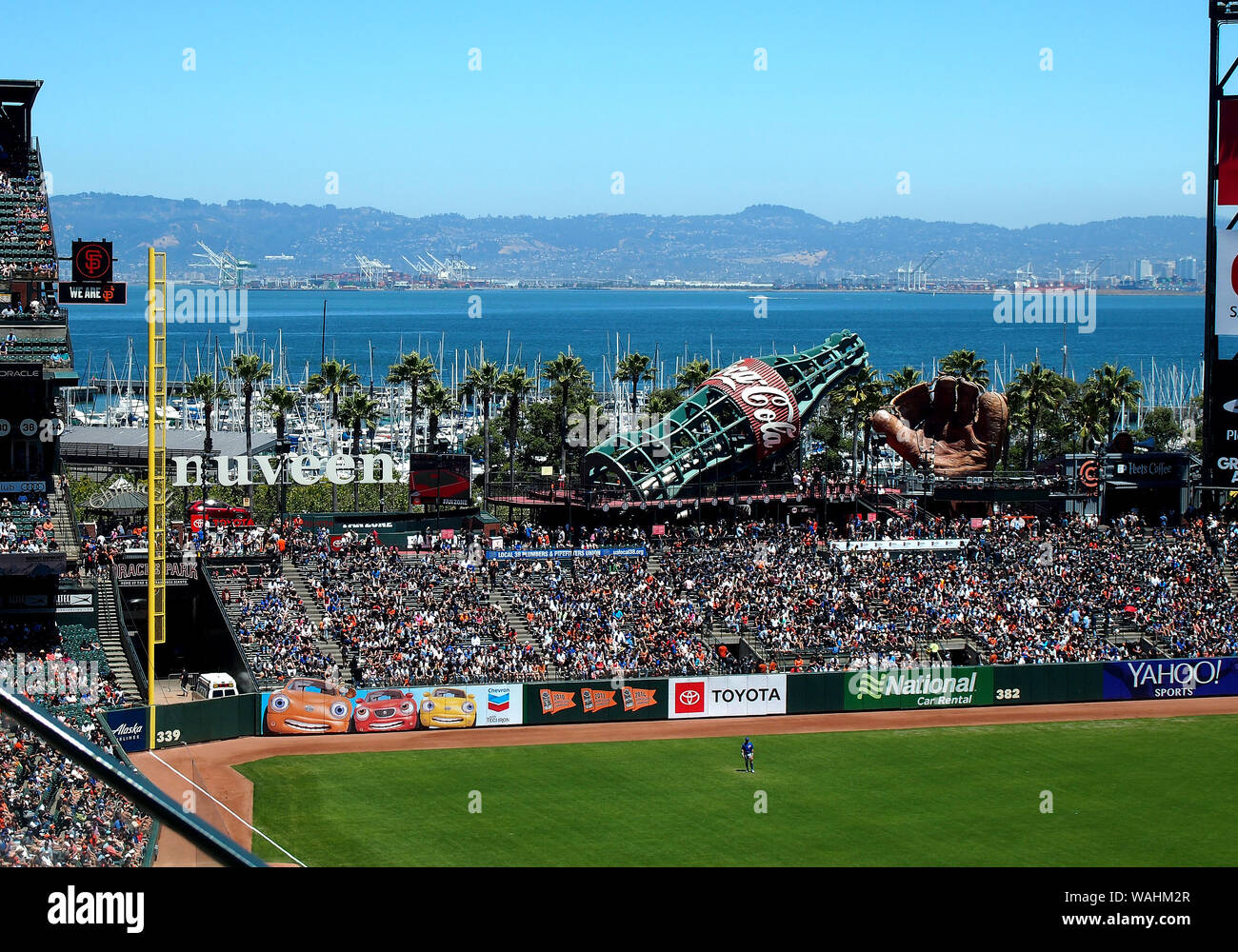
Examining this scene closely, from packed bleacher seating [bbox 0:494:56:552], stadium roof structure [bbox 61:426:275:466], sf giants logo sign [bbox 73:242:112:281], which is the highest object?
sf giants logo sign [bbox 73:242:112:281]

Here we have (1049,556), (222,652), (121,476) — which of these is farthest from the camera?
(121,476)

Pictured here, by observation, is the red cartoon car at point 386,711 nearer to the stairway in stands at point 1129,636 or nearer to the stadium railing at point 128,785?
the stairway in stands at point 1129,636

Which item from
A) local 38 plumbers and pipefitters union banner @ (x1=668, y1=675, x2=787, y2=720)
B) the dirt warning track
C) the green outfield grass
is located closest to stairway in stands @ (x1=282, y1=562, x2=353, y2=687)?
the dirt warning track

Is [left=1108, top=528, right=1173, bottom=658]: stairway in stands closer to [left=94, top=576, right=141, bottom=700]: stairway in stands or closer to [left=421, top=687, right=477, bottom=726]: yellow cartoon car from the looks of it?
[left=421, top=687, right=477, bottom=726]: yellow cartoon car

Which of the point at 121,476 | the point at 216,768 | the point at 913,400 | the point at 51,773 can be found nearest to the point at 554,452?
the point at 121,476

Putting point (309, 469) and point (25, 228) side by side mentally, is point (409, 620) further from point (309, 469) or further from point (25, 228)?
point (25, 228)

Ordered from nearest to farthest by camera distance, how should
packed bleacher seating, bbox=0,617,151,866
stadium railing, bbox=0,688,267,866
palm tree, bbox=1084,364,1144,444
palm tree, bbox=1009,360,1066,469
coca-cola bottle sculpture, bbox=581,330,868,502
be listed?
stadium railing, bbox=0,688,267,866 → packed bleacher seating, bbox=0,617,151,866 → coca-cola bottle sculpture, bbox=581,330,868,502 → palm tree, bbox=1084,364,1144,444 → palm tree, bbox=1009,360,1066,469
